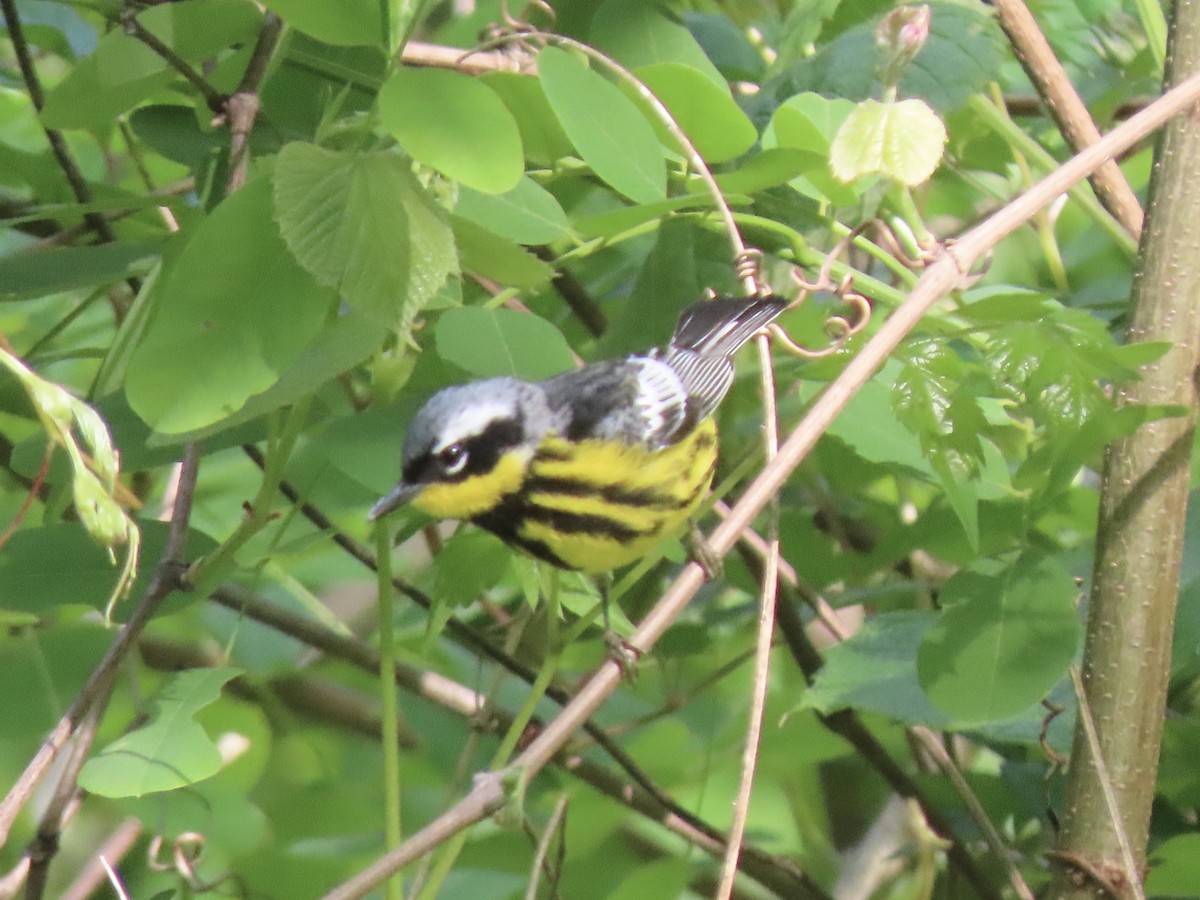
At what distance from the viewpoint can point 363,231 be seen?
110cm

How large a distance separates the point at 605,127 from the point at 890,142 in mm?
285

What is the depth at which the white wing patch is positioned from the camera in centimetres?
199

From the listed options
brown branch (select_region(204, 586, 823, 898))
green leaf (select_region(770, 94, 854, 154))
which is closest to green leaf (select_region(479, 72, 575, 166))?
green leaf (select_region(770, 94, 854, 154))

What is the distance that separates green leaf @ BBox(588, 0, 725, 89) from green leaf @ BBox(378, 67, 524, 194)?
19.7 inches

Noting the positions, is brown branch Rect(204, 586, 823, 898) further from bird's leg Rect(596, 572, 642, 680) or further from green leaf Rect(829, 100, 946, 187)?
green leaf Rect(829, 100, 946, 187)

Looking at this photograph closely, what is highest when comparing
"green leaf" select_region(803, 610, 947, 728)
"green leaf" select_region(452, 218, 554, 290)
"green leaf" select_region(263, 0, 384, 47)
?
"green leaf" select_region(263, 0, 384, 47)

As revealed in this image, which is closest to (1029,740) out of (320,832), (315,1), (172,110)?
(320,832)

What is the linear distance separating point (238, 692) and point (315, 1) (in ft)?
5.03

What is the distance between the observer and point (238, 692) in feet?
8.09

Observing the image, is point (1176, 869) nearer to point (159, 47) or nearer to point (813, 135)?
point (813, 135)

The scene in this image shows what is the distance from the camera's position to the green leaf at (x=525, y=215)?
1476 mm

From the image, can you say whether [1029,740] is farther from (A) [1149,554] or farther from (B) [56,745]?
(B) [56,745]

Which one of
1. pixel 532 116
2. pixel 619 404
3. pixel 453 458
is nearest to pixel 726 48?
pixel 619 404

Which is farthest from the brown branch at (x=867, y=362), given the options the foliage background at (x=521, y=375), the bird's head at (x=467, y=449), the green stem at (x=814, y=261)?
the bird's head at (x=467, y=449)
